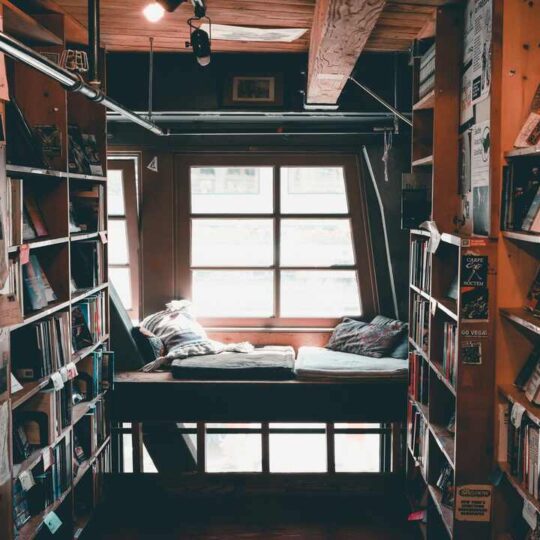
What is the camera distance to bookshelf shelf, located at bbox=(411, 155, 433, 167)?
3766 millimetres

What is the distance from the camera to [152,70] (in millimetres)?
4836

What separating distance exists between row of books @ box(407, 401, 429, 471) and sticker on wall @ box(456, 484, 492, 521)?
29.7 inches

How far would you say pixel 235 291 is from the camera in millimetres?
5855

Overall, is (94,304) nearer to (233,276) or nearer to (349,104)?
(233,276)

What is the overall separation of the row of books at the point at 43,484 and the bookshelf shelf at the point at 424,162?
236 cm

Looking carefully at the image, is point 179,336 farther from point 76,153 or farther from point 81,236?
point 76,153

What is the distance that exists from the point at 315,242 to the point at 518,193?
3.10 metres

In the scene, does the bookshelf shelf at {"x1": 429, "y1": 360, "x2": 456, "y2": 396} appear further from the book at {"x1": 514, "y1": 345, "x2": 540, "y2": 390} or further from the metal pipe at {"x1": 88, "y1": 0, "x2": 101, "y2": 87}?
the metal pipe at {"x1": 88, "y1": 0, "x2": 101, "y2": 87}

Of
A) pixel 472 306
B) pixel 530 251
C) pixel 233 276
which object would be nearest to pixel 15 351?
pixel 472 306

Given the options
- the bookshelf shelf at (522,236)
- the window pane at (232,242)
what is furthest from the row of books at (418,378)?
the window pane at (232,242)

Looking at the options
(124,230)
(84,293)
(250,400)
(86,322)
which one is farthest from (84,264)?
(124,230)

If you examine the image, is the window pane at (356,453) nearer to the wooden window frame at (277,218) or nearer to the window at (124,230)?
the wooden window frame at (277,218)

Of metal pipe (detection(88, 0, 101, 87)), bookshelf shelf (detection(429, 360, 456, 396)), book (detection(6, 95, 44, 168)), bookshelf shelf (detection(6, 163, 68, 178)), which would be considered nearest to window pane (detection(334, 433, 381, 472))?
bookshelf shelf (detection(429, 360, 456, 396))

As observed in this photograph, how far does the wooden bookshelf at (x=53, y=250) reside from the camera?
2.85 metres
